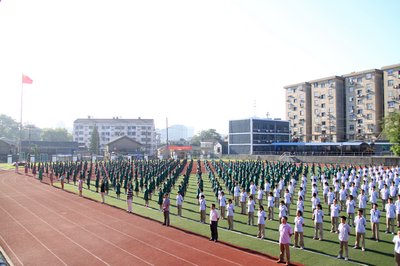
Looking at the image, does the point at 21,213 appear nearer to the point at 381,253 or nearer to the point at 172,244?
the point at 172,244

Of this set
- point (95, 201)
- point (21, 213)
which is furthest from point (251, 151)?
point (21, 213)

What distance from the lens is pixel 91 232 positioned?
43.2ft

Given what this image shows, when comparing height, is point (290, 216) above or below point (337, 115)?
below

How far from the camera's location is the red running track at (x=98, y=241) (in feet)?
33.2

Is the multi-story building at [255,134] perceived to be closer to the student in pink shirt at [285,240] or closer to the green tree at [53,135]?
the student in pink shirt at [285,240]

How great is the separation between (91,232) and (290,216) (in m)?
8.62

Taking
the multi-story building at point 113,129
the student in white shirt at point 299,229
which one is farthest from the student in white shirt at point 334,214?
the multi-story building at point 113,129

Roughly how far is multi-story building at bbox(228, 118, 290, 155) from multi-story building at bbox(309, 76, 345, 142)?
20.5ft

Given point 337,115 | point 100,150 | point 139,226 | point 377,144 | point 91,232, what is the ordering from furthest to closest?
1. point 100,150
2. point 337,115
3. point 377,144
4. point 139,226
5. point 91,232

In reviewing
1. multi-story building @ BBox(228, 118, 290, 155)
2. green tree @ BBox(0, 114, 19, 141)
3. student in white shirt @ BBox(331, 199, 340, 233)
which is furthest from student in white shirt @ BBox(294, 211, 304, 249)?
green tree @ BBox(0, 114, 19, 141)

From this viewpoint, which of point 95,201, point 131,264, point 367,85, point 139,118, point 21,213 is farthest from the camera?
point 139,118

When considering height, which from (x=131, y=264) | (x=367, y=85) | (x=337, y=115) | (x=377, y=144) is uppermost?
(x=367, y=85)

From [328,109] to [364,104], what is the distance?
6.39 metres

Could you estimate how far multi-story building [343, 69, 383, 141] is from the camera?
57.8m
